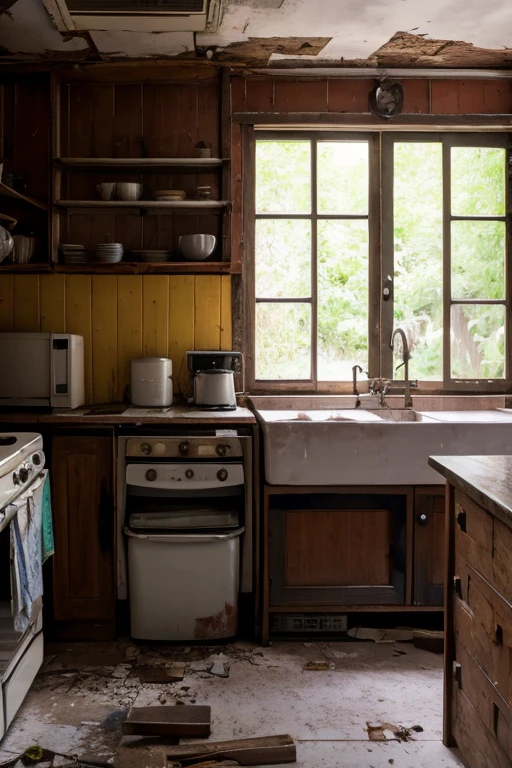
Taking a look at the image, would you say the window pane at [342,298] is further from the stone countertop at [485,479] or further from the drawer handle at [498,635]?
the drawer handle at [498,635]

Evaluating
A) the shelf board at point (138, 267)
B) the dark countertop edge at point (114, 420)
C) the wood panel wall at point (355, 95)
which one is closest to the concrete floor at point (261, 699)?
the dark countertop edge at point (114, 420)

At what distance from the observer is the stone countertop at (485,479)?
60.5 inches

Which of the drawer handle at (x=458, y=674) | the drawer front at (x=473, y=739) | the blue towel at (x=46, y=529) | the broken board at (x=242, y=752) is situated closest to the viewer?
the drawer front at (x=473, y=739)

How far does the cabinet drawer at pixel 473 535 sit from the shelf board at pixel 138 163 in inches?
84.0

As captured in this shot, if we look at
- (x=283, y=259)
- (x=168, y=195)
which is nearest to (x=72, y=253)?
(x=168, y=195)

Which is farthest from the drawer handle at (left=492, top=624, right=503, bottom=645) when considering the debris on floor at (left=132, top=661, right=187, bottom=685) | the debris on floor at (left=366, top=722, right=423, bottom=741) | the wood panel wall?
the wood panel wall

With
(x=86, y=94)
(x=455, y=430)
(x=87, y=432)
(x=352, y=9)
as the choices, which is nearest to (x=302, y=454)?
(x=455, y=430)

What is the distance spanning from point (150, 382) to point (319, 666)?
1451 mm

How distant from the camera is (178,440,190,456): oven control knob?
2928 mm

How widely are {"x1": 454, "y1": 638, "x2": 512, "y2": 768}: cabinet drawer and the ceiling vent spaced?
8.32 feet

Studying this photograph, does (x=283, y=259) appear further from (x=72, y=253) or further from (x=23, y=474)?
(x=23, y=474)

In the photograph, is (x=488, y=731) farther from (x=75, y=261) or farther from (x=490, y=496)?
(x=75, y=261)

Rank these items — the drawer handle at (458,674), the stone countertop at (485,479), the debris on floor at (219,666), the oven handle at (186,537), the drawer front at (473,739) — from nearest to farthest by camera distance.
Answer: the stone countertop at (485,479) → the drawer front at (473,739) → the drawer handle at (458,674) → the debris on floor at (219,666) → the oven handle at (186,537)

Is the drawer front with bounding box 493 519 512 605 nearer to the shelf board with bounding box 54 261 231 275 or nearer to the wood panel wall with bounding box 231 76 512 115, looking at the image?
the shelf board with bounding box 54 261 231 275
